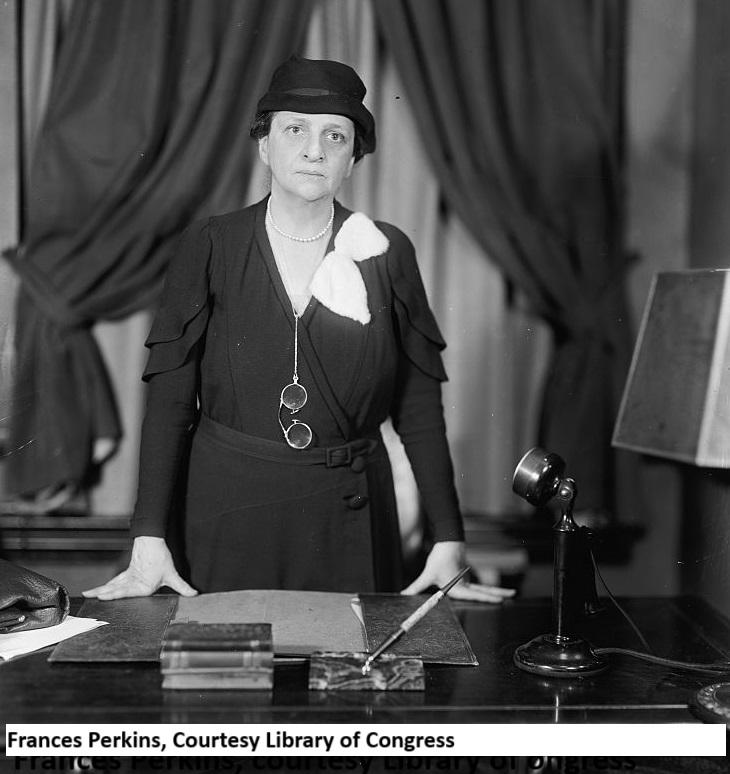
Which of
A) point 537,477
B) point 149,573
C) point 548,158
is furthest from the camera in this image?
point 548,158

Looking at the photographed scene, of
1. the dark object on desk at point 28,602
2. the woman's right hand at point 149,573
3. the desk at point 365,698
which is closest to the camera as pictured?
the desk at point 365,698

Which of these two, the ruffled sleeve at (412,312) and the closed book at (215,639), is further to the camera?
the ruffled sleeve at (412,312)

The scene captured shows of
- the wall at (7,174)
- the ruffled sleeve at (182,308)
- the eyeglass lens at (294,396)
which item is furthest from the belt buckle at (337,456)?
the wall at (7,174)

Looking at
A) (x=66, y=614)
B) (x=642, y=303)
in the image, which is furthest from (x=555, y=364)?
A: (x=66, y=614)

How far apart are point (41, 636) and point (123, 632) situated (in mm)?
160

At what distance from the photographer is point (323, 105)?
2307 millimetres

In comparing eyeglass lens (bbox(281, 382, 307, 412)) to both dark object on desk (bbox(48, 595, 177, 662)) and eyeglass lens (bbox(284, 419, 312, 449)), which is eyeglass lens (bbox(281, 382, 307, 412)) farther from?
dark object on desk (bbox(48, 595, 177, 662))

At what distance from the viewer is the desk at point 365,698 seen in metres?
1.61

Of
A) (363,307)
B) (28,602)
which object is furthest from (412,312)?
(28,602)

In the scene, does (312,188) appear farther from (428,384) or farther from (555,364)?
(555,364)

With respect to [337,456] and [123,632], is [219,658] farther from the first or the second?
[337,456]

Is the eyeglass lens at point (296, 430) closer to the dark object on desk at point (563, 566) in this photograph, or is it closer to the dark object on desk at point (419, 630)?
the dark object on desk at point (419, 630)

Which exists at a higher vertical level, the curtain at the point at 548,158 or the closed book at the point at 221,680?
the curtain at the point at 548,158

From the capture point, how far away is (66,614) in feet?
6.61
